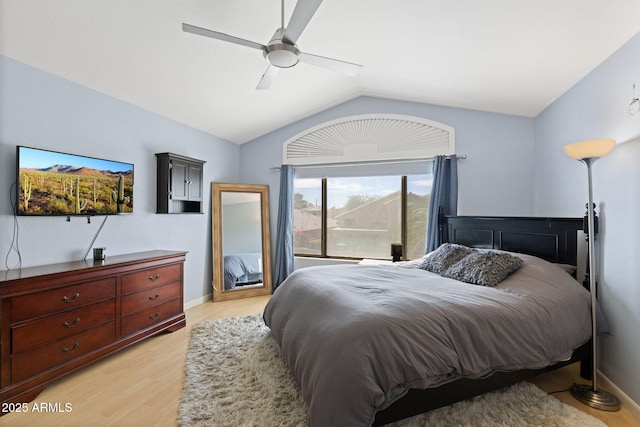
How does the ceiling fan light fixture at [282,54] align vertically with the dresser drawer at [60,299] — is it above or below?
above

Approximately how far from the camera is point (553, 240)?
276 cm

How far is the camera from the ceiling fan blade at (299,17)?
164 centimetres

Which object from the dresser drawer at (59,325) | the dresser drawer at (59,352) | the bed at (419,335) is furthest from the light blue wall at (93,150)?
the bed at (419,335)

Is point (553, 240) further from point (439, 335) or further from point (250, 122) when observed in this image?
point (250, 122)

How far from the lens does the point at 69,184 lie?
261 cm

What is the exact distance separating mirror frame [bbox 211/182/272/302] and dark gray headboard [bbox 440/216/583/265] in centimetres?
258

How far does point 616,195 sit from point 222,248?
4257 millimetres

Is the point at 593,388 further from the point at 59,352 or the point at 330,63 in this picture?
the point at 59,352

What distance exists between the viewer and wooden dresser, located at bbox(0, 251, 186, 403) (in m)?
1.95

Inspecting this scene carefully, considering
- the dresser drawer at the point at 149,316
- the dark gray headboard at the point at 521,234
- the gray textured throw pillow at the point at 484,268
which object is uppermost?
the dark gray headboard at the point at 521,234

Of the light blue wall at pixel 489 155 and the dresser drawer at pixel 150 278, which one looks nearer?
the dresser drawer at pixel 150 278

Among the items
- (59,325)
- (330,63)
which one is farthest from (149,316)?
(330,63)

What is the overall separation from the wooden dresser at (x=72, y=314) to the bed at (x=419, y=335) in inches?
51.2

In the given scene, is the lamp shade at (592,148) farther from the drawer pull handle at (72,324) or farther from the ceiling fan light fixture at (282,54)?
the drawer pull handle at (72,324)
